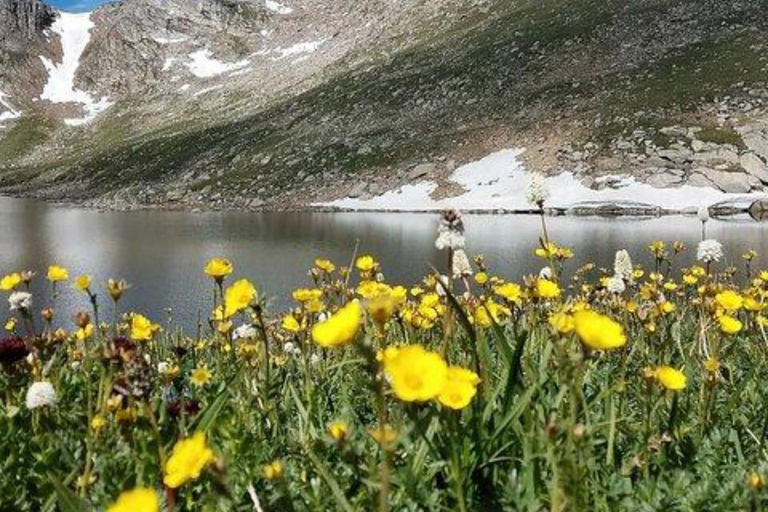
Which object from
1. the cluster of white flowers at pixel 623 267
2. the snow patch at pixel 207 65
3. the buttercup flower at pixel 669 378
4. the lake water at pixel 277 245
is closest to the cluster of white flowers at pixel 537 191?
the buttercup flower at pixel 669 378

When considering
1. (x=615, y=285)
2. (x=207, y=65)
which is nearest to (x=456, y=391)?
(x=615, y=285)

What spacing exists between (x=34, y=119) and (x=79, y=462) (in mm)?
210977

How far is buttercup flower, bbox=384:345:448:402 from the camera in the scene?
145 centimetres

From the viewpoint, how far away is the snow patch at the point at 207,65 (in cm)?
18098

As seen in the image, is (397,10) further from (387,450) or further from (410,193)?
(387,450)

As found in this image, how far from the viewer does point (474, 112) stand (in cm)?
8331

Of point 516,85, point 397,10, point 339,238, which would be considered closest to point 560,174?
point 516,85

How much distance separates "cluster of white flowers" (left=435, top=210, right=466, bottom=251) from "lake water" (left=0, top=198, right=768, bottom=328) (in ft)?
52.1

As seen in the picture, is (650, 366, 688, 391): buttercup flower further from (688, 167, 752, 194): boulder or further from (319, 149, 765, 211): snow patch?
(688, 167, 752, 194): boulder

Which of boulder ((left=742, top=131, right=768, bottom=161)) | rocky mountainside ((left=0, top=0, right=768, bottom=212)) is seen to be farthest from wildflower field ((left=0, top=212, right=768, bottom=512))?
boulder ((left=742, top=131, right=768, bottom=161))

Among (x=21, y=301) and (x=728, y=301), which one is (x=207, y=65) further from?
(x=728, y=301)

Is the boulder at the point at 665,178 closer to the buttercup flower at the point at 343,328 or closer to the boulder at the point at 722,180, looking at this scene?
the boulder at the point at 722,180

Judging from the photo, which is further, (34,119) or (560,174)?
(34,119)

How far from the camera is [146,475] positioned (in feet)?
7.82
